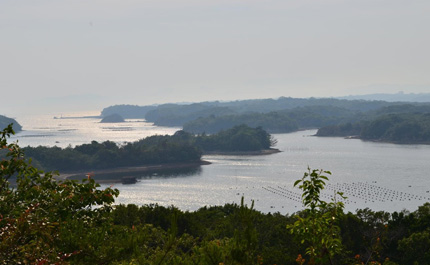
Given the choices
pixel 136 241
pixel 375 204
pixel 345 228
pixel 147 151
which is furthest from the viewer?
pixel 147 151

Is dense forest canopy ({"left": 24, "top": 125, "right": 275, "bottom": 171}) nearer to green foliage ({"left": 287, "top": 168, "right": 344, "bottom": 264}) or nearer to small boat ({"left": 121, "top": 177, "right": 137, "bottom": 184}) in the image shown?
small boat ({"left": 121, "top": 177, "right": 137, "bottom": 184})

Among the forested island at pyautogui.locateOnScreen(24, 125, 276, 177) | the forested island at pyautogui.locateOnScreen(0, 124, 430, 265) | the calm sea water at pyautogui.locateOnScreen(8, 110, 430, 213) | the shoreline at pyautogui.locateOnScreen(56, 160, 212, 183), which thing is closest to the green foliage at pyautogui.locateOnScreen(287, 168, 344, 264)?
the forested island at pyautogui.locateOnScreen(0, 124, 430, 265)

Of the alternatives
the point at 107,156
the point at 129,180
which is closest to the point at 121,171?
the point at 107,156

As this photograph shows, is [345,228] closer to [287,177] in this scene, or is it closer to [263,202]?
[263,202]

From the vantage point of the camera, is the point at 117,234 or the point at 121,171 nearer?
the point at 117,234

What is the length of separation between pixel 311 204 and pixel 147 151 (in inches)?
6946

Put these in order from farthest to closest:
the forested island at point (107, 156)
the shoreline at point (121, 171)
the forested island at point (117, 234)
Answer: the forested island at point (107, 156), the shoreline at point (121, 171), the forested island at point (117, 234)

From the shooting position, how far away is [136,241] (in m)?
15.9

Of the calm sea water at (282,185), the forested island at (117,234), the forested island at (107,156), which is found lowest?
the calm sea water at (282,185)

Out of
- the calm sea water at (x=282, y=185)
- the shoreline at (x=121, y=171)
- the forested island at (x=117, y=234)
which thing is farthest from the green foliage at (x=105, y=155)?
the forested island at (x=117, y=234)

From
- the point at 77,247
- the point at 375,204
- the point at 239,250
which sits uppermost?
the point at 239,250

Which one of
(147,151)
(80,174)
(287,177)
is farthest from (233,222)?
(147,151)

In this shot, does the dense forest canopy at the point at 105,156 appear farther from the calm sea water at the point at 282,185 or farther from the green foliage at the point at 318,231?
the green foliage at the point at 318,231

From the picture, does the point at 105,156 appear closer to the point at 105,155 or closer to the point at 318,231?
the point at 105,155
